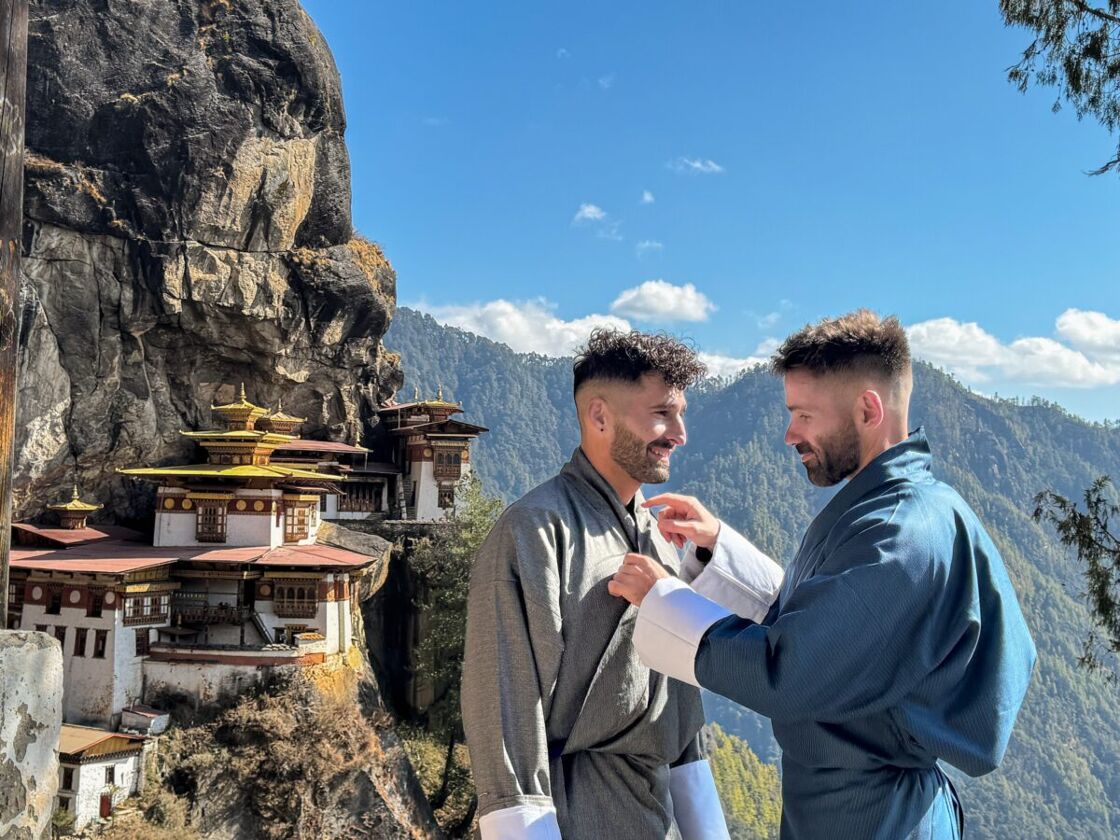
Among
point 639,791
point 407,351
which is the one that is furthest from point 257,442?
point 407,351

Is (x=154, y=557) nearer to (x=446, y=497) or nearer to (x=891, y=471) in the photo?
(x=446, y=497)

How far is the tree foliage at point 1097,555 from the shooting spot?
627cm

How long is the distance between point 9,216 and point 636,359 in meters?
2.05

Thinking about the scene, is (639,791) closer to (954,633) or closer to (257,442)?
(954,633)

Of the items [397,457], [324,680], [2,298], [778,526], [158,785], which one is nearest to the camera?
[2,298]

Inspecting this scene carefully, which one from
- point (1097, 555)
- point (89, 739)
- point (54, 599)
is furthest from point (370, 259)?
point (1097, 555)

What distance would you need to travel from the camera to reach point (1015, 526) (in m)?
165

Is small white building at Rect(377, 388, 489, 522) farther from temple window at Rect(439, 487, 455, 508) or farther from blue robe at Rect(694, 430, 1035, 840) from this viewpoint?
blue robe at Rect(694, 430, 1035, 840)

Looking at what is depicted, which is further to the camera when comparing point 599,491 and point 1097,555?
point 1097,555

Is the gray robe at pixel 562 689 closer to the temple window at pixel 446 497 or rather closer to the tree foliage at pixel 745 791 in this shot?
the temple window at pixel 446 497

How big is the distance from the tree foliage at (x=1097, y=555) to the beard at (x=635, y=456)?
4.42m

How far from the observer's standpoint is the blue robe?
2.31 m

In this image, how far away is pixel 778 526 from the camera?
16950cm

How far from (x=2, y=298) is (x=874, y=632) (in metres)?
2.37
